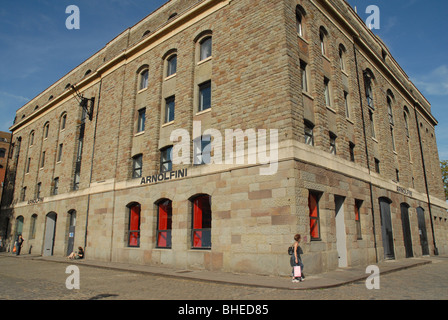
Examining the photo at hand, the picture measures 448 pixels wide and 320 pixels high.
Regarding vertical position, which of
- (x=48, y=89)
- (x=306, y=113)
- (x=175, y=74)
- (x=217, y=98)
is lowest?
(x=306, y=113)

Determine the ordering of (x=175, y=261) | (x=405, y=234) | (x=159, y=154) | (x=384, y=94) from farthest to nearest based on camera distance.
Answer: (x=384, y=94)
(x=405, y=234)
(x=159, y=154)
(x=175, y=261)

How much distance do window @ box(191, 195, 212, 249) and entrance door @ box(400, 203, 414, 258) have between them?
14794 mm

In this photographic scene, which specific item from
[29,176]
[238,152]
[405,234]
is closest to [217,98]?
[238,152]

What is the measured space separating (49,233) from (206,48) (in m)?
21.2

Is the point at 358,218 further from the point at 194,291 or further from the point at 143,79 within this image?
the point at 143,79

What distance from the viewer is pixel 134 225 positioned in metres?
19.6

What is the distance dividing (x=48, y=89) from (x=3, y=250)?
17882 millimetres

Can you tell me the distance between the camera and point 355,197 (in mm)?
16875

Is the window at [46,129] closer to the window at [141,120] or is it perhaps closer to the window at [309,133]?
the window at [141,120]

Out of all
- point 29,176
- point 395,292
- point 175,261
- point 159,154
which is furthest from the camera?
point 29,176

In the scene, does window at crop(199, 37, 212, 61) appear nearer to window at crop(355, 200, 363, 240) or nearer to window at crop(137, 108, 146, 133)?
window at crop(137, 108, 146, 133)

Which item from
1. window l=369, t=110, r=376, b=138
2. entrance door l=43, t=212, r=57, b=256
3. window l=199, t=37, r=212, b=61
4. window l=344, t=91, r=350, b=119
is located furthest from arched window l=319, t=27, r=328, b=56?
entrance door l=43, t=212, r=57, b=256

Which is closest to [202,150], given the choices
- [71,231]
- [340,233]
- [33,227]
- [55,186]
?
[340,233]
